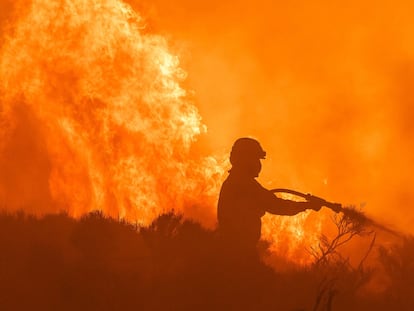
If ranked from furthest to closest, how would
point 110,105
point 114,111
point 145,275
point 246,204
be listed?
1. point 114,111
2. point 110,105
3. point 246,204
4. point 145,275

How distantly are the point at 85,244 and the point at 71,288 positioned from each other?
1.57 metres

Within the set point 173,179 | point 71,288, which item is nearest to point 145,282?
point 71,288

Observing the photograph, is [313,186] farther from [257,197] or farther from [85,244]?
[85,244]

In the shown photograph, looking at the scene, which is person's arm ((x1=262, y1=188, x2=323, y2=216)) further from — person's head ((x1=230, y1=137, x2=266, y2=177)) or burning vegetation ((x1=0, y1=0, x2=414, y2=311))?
burning vegetation ((x1=0, y1=0, x2=414, y2=311))

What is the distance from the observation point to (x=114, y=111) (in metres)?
18.7

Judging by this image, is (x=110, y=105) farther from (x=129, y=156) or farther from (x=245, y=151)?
(x=245, y=151)

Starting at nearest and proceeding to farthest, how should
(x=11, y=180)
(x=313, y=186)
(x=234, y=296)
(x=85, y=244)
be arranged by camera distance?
(x=234, y=296) < (x=85, y=244) < (x=313, y=186) < (x=11, y=180)

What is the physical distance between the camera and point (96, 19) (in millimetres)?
19281

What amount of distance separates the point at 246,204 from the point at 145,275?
2789 mm

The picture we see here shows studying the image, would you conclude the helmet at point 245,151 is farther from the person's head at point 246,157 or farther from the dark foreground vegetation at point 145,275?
the dark foreground vegetation at point 145,275

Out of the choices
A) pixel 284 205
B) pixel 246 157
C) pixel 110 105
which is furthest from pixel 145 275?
pixel 110 105

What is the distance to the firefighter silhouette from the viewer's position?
40.4 ft

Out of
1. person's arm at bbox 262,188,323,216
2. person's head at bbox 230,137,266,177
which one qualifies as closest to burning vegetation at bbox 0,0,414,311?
person's arm at bbox 262,188,323,216

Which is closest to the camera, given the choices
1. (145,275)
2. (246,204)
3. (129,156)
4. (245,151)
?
(145,275)
